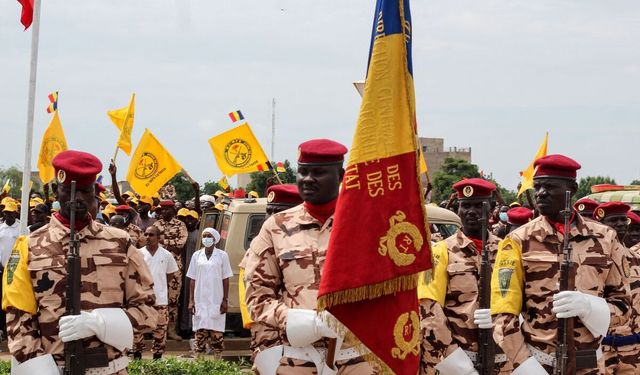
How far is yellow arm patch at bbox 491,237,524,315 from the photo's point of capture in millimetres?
6801

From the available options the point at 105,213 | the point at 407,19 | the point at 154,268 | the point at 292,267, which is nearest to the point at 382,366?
the point at 292,267

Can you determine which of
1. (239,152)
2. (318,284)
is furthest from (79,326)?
(239,152)

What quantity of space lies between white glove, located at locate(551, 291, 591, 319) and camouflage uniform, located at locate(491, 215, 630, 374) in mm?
250

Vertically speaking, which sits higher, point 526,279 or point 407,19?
point 407,19

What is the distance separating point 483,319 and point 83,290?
2785mm

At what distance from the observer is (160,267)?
13875 mm

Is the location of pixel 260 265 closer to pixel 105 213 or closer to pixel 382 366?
pixel 382 366

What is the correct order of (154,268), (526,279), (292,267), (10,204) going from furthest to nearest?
(10,204), (154,268), (526,279), (292,267)

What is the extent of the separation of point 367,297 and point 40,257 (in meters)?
2.10

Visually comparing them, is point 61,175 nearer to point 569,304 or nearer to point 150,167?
point 569,304

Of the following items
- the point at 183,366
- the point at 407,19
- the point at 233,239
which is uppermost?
the point at 407,19

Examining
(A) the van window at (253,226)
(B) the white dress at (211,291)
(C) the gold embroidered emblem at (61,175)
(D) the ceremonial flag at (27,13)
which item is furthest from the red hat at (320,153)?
(B) the white dress at (211,291)

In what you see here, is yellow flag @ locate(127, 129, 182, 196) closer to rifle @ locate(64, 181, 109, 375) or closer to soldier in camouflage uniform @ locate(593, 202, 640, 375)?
soldier in camouflage uniform @ locate(593, 202, 640, 375)

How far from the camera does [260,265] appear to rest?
6105 mm
